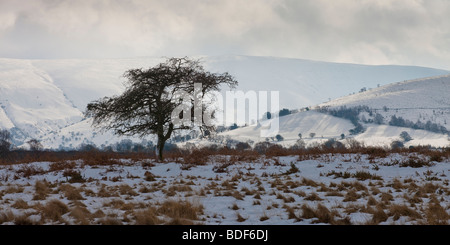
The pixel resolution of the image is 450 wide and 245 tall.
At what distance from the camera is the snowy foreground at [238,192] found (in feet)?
34.3

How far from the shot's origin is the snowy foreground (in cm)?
1047

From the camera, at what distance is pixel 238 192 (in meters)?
14.9

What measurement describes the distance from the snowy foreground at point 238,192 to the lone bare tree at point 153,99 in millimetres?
3162

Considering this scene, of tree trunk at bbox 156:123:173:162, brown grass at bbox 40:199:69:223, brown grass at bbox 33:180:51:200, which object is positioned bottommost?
brown grass at bbox 33:180:51:200

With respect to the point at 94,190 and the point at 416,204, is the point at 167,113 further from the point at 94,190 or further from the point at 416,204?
the point at 416,204

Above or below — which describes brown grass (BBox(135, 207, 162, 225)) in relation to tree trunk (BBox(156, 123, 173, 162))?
below

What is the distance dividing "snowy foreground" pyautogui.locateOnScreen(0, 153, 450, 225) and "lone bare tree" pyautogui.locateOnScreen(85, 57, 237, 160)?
3.16m

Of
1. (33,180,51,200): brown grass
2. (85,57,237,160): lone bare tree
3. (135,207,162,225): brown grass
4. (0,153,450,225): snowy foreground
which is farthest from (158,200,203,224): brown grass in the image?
(85,57,237,160): lone bare tree

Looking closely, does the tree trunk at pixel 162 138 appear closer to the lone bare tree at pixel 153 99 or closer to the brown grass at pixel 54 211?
the lone bare tree at pixel 153 99

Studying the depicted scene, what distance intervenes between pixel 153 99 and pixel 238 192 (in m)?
16.2

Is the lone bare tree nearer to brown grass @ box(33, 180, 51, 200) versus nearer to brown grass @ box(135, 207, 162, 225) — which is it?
brown grass @ box(33, 180, 51, 200)

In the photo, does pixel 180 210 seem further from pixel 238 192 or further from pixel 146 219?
pixel 238 192
